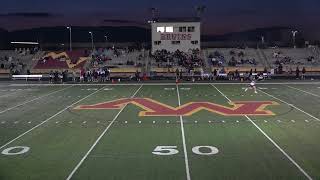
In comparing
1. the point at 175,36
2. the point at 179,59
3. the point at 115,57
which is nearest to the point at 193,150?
the point at 179,59

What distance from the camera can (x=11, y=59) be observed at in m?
54.8

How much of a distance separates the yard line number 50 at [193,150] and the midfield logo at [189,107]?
22.7ft

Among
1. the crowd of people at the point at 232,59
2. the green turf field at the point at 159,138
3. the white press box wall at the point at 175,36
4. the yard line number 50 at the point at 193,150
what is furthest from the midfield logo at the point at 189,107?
the white press box wall at the point at 175,36

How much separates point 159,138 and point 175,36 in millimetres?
41345

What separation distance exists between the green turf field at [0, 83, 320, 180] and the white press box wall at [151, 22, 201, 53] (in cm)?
2916

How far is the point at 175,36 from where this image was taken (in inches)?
2221

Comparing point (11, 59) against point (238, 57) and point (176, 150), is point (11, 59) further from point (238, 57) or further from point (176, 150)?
point (176, 150)

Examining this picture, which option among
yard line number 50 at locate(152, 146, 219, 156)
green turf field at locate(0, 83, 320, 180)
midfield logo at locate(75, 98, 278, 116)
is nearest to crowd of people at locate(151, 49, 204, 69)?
green turf field at locate(0, 83, 320, 180)

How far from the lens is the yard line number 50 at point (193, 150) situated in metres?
13.6

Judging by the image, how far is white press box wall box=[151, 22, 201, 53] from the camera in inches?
2217

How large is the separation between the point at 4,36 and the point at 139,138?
299ft

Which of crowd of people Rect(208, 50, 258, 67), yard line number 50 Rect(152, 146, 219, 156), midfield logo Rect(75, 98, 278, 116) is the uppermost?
crowd of people Rect(208, 50, 258, 67)

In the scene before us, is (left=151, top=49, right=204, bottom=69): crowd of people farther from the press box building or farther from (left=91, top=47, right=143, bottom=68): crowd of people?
(left=91, top=47, right=143, bottom=68): crowd of people

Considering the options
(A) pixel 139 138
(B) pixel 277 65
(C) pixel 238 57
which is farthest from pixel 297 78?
(A) pixel 139 138
